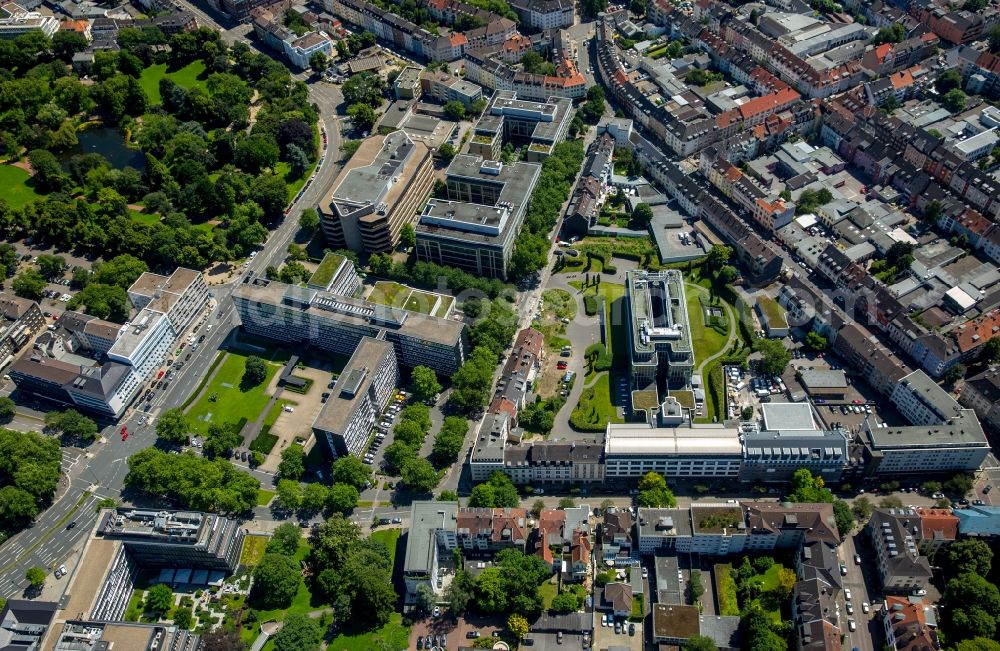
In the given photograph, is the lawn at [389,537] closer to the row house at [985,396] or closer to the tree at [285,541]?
the tree at [285,541]

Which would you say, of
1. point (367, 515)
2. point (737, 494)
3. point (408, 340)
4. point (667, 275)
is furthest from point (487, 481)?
point (667, 275)

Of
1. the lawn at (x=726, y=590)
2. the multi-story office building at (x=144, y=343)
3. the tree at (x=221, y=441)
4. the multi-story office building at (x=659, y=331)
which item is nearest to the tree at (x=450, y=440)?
the multi-story office building at (x=659, y=331)

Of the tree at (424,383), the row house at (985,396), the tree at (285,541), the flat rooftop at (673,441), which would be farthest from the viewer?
the tree at (424,383)

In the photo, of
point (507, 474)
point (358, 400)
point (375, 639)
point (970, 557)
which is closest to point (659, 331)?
point (507, 474)

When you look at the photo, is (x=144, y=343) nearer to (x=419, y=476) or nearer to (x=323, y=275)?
(x=323, y=275)

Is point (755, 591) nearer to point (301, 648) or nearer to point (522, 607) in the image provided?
point (522, 607)

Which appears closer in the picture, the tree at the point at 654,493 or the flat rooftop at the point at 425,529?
the flat rooftop at the point at 425,529
